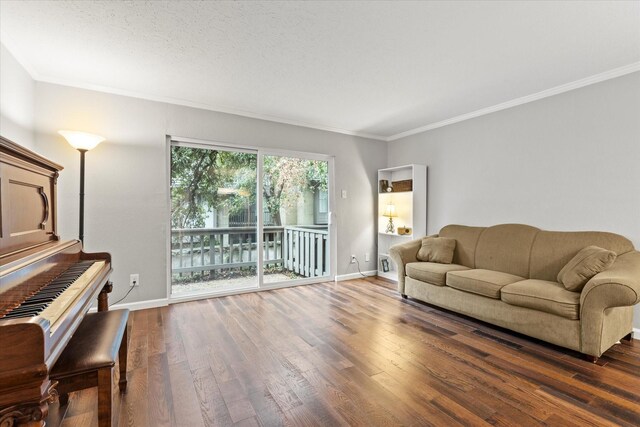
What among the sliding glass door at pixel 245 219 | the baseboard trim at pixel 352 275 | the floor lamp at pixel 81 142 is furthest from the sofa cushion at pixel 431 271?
the floor lamp at pixel 81 142

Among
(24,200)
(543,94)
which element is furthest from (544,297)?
(24,200)

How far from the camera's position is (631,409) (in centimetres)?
168

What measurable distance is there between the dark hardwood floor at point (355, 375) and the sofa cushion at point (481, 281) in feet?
1.16

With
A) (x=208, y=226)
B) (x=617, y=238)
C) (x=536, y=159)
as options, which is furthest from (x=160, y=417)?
(x=536, y=159)

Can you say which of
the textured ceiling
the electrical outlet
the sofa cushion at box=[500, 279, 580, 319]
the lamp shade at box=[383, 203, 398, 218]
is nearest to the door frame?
the electrical outlet

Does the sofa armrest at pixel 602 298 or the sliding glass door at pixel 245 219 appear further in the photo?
the sliding glass door at pixel 245 219

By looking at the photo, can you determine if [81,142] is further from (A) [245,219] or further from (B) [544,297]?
(B) [544,297]

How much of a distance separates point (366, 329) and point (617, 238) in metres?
2.37

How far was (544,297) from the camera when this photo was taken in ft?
7.98

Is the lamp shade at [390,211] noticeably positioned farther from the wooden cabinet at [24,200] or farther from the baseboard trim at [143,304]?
the wooden cabinet at [24,200]

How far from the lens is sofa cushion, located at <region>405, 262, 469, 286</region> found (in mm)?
3297

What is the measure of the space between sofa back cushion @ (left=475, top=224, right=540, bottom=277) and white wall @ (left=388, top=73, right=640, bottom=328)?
174mm

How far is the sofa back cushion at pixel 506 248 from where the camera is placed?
3.17m

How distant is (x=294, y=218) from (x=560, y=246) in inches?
122
